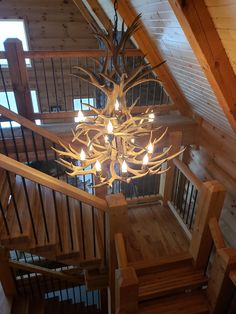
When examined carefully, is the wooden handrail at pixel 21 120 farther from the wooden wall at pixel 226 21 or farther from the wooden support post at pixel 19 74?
the wooden wall at pixel 226 21

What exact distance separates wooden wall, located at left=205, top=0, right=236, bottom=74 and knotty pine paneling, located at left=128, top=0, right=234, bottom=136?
1.38 ft

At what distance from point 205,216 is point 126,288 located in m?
0.99

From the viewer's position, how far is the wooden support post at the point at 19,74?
2916 millimetres

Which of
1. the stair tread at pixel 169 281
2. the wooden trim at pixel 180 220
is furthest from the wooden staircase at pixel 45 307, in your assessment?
the wooden trim at pixel 180 220

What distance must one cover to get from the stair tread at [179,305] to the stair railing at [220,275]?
0.10 metres

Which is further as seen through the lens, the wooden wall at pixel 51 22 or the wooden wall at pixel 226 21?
the wooden wall at pixel 51 22

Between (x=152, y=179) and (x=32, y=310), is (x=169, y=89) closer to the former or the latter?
(x=152, y=179)

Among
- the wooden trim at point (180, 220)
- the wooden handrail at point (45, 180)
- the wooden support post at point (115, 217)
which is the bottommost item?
the wooden trim at point (180, 220)

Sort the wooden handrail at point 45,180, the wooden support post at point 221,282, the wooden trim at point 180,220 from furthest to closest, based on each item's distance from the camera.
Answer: the wooden trim at point 180,220
the wooden support post at point 221,282
the wooden handrail at point 45,180

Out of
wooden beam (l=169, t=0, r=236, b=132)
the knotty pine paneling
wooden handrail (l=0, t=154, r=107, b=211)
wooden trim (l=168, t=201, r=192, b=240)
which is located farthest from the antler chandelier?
wooden trim (l=168, t=201, r=192, b=240)

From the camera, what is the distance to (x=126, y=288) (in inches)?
74.7

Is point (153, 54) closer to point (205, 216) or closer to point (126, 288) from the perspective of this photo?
point (205, 216)

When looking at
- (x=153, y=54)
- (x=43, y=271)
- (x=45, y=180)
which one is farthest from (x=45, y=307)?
(x=153, y=54)

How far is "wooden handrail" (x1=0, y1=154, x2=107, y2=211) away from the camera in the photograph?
1743mm
